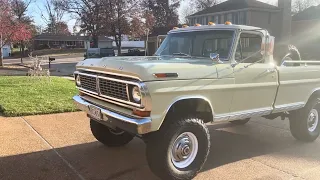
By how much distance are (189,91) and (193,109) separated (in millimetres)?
401

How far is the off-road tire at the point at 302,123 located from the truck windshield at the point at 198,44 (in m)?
2.13

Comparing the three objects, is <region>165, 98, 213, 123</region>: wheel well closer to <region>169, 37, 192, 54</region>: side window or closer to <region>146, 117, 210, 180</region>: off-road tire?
<region>146, 117, 210, 180</region>: off-road tire

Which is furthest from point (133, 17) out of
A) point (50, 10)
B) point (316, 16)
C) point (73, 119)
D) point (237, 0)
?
point (50, 10)

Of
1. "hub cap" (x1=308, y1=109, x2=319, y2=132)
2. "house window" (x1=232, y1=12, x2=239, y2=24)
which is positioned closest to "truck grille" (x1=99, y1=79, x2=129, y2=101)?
"hub cap" (x1=308, y1=109, x2=319, y2=132)

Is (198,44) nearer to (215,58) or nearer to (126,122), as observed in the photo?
(215,58)

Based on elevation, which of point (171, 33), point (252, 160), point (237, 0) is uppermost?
point (237, 0)

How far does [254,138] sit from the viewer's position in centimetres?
645

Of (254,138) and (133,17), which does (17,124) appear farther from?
(133,17)

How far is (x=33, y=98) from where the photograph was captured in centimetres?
902

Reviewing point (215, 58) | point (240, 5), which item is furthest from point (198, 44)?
point (240, 5)

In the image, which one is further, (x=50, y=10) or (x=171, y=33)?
(x=50, y=10)

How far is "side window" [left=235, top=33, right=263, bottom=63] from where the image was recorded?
512 centimetres

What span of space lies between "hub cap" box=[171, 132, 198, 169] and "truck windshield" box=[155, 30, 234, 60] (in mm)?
1336

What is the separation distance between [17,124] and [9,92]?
11.6 ft
